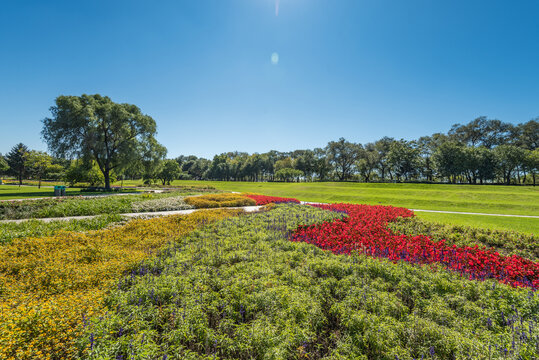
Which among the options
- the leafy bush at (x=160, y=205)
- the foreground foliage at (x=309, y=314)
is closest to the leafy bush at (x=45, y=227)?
the leafy bush at (x=160, y=205)

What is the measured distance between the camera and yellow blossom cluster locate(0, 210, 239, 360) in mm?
2801

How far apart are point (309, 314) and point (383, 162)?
262 ft

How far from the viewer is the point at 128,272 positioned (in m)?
5.33

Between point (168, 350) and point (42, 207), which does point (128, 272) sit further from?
point (42, 207)

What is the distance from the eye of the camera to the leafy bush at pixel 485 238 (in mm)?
7537

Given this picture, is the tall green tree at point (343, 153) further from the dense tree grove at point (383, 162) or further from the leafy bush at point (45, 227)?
the leafy bush at point (45, 227)

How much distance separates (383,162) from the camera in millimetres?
73250

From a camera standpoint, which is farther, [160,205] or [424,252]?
[160,205]

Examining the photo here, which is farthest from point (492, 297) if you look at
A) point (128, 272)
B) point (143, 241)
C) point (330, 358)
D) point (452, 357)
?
point (143, 241)

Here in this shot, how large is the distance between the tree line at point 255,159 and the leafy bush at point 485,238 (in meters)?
32.8

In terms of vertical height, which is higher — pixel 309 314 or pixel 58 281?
pixel 58 281

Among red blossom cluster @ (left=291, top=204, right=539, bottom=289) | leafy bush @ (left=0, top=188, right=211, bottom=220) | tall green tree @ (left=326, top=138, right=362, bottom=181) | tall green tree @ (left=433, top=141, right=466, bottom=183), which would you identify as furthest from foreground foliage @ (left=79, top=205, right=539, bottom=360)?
tall green tree @ (left=326, top=138, right=362, bottom=181)

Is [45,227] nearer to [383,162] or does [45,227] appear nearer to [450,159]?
[450,159]

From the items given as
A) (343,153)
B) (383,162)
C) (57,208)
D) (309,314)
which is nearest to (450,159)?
(383,162)
